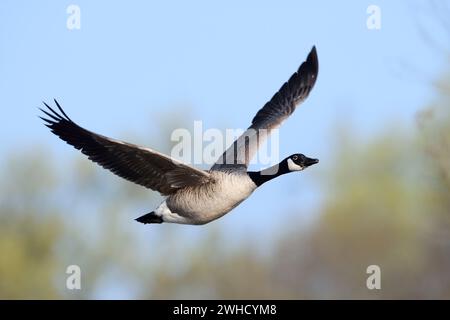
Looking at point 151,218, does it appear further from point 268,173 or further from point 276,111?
point 276,111

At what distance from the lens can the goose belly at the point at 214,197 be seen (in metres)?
10.3

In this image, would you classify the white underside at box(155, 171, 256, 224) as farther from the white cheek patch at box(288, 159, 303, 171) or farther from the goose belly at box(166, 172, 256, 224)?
the white cheek patch at box(288, 159, 303, 171)

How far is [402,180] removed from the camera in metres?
Answer: 22.1

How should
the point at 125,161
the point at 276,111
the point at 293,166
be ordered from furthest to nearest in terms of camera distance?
the point at 276,111, the point at 293,166, the point at 125,161

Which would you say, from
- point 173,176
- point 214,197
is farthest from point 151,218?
point 214,197

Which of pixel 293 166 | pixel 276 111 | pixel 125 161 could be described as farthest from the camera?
pixel 276 111

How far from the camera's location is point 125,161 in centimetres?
1024

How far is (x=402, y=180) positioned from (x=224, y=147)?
1070cm

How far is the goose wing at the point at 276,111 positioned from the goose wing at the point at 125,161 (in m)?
0.94

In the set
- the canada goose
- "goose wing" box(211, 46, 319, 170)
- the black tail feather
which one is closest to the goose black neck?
the canada goose

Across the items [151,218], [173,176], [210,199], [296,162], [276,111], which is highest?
[276,111]

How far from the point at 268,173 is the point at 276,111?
1598 mm
